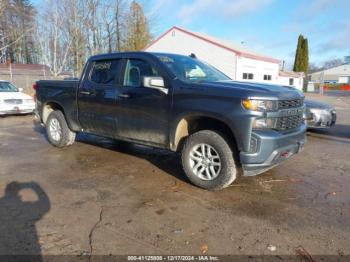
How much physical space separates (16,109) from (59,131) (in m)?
7.10

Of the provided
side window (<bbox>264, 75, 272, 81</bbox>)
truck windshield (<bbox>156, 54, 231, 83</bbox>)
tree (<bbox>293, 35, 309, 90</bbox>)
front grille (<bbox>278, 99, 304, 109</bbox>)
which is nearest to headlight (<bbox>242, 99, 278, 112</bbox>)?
front grille (<bbox>278, 99, 304, 109</bbox>)

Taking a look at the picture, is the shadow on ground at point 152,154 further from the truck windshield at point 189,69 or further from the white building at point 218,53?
the white building at point 218,53

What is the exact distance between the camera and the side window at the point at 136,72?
5.04 metres

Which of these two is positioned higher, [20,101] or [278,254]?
[20,101]

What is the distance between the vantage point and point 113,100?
542 cm

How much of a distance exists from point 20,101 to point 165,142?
10.3 metres

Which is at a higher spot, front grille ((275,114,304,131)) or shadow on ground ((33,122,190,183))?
front grille ((275,114,304,131))

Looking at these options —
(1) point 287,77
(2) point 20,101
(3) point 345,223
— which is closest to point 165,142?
(3) point 345,223

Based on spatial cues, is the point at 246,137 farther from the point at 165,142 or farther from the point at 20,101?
the point at 20,101

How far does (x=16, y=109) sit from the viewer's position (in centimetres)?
1284

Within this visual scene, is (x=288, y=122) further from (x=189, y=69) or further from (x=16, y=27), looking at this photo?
(x=16, y=27)

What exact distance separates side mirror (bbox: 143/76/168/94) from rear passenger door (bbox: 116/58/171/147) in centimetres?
5

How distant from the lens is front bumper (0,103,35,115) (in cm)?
1248

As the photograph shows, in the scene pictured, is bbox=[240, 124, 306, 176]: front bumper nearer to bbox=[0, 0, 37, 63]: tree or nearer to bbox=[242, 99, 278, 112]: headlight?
bbox=[242, 99, 278, 112]: headlight
